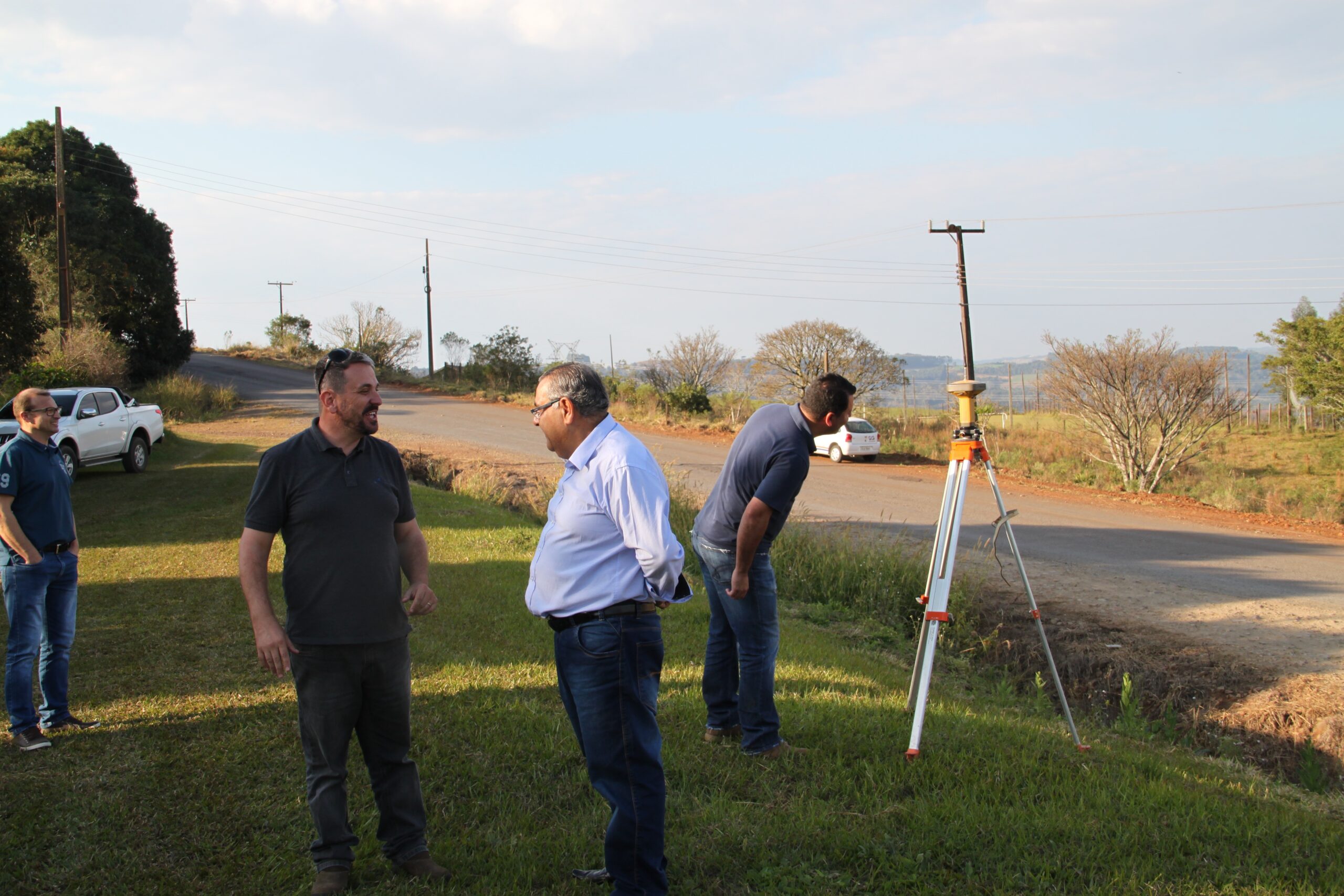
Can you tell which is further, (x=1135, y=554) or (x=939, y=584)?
(x=1135, y=554)

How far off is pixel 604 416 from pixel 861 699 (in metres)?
3.19

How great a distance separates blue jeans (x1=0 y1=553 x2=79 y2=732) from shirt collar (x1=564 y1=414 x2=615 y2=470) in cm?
364

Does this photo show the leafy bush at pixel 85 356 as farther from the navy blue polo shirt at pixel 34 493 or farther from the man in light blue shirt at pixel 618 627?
the man in light blue shirt at pixel 618 627

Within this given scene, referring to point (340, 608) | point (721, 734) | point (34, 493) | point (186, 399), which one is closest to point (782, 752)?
point (721, 734)

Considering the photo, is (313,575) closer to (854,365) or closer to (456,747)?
(456,747)

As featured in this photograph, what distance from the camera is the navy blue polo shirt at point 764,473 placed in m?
4.43

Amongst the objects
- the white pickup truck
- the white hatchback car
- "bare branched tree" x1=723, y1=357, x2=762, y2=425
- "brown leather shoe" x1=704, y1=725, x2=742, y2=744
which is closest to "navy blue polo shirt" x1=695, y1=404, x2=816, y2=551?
"brown leather shoe" x1=704, y1=725, x2=742, y2=744

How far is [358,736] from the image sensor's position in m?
3.47

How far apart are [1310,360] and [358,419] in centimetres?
3139

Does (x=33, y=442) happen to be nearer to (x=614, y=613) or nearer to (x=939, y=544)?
(x=614, y=613)

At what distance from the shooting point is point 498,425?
27.1 m

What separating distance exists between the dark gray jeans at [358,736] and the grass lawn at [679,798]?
8.0 inches

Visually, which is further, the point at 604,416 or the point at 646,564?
the point at 604,416

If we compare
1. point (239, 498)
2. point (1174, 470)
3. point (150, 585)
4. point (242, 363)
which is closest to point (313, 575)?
point (150, 585)
